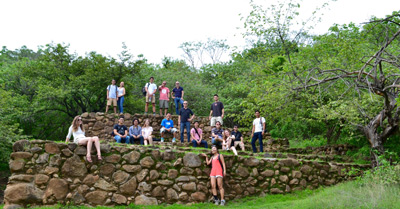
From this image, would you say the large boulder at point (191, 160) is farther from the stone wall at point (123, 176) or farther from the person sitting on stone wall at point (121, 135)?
the person sitting on stone wall at point (121, 135)

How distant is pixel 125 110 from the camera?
1952 centimetres

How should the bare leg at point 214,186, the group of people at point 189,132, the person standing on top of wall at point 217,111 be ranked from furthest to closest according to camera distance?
the person standing on top of wall at point 217,111 → the bare leg at point 214,186 → the group of people at point 189,132

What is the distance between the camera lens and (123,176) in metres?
8.30

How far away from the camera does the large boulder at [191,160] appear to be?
351 inches

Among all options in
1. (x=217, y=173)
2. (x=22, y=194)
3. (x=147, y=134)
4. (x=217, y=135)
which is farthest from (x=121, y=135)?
(x=22, y=194)

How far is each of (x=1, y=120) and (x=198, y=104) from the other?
1099 centimetres

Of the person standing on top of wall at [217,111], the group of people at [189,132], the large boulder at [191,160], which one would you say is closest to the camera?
the group of people at [189,132]

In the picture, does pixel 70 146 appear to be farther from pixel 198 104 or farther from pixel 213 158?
pixel 198 104

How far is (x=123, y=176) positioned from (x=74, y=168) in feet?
3.62

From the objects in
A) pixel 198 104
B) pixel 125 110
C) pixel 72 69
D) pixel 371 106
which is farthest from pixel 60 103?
pixel 371 106

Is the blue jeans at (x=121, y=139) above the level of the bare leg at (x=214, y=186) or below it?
above

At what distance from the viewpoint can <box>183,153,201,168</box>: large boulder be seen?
8922mm

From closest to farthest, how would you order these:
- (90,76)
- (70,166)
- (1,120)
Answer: (70,166) → (1,120) → (90,76)

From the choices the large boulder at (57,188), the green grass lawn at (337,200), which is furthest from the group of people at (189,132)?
the green grass lawn at (337,200)
